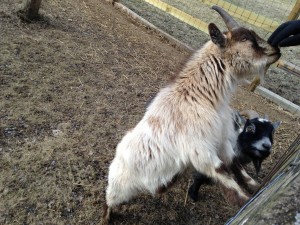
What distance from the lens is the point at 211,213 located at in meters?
3.30

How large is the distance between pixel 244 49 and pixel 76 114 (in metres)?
2.23

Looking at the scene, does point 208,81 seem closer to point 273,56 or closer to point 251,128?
point 273,56

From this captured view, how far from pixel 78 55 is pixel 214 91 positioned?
10.5 ft

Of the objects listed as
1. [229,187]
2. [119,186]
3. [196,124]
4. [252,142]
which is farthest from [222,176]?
Answer: [252,142]

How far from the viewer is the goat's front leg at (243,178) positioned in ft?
8.47

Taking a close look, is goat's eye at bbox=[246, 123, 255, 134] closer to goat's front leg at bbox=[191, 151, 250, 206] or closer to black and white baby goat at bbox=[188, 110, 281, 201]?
black and white baby goat at bbox=[188, 110, 281, 201]

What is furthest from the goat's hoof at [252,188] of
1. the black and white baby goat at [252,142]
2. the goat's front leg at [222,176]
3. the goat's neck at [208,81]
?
the goat's neck at [208,81]

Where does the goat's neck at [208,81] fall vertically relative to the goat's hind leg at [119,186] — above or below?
above

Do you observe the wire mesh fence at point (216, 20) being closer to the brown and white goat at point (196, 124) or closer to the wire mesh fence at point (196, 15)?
the wire mesh fence at point (196, 15)

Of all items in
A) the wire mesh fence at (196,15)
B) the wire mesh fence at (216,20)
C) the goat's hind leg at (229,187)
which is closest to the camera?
the goat's hind leg at (229,187)

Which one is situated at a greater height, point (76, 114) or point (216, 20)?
point (216, 20)

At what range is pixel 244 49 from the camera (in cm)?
251

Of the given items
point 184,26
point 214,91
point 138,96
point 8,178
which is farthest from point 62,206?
point 184,26

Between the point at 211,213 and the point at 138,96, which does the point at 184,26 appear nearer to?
the point at 138,96
